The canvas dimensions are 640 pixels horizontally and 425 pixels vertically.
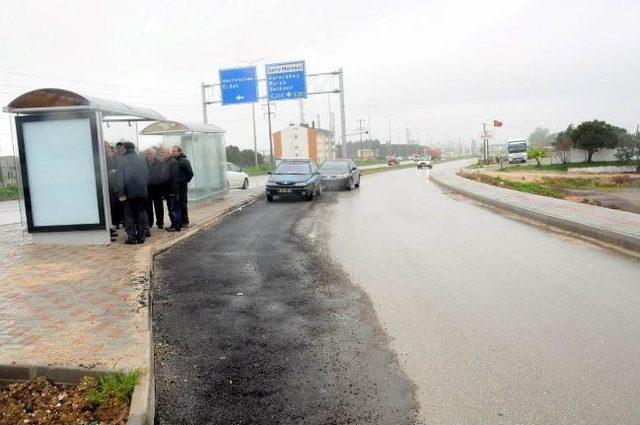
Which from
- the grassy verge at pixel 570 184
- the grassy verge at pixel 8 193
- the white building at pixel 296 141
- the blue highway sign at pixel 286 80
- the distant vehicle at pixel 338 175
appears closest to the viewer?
the grassy verge at pixel 570 184

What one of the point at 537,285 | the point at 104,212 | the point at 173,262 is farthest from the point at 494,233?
the point at 104,212

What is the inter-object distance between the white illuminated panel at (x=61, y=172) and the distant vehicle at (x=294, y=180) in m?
9.90

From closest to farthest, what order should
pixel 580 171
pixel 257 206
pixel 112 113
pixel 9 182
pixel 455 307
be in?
pixel 455 307
pixel 112 113
pixel 257 206
pixel 9 182
pixel 580 171

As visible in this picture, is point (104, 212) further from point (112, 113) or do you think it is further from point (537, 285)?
point (537, 285)

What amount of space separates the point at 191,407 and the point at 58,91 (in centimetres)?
760

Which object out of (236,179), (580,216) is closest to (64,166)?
(580,216)

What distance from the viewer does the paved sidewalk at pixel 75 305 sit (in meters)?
4.51

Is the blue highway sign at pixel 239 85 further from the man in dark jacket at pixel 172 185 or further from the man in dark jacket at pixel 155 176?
the man in dark jacket at pixel 155 176

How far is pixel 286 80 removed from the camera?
1264 inches

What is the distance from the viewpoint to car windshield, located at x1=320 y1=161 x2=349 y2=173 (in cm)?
2595

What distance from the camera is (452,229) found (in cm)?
1197

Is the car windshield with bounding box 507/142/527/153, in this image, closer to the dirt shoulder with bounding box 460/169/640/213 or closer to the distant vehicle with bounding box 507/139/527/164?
the distant vehicle with bounding box 507/139/527/164

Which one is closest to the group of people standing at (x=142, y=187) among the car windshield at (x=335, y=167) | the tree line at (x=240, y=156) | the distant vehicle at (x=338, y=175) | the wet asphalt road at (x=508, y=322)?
the wet asphalt road at (x=508, y=322)

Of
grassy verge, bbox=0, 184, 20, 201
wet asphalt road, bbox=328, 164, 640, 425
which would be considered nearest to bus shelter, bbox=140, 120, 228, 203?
wet asphalt road, bbox=328, 164, 640, 425
